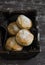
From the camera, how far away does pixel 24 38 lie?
3.50 ft

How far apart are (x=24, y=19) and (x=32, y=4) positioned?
6.3 inches

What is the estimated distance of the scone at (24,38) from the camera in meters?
1.07

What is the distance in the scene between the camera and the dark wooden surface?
113 centimetres

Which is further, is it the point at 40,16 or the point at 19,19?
the point at 40,16

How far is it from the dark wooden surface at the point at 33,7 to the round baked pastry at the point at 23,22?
0.23 ft

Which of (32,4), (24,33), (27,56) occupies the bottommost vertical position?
(27,56)

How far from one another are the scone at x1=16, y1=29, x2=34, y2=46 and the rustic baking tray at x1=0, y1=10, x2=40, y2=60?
2 centimetres

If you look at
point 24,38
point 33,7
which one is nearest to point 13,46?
point 24,38

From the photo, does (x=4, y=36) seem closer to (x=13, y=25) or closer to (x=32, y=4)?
(x=13, y=25)

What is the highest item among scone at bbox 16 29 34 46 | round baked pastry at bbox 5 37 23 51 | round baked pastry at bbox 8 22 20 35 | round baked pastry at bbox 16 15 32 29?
round baked pastry at bbox 16 15 32 29

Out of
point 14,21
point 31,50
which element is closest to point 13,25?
point 14,21

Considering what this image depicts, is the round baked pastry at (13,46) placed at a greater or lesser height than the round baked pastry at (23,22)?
lesser

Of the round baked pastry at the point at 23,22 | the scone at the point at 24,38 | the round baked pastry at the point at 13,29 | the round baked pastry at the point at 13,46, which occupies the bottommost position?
the round baked pastry at the point at 13,46

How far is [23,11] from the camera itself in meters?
1.14
